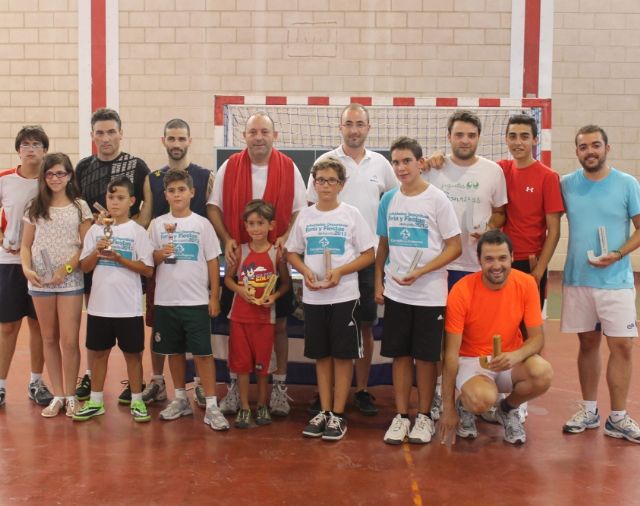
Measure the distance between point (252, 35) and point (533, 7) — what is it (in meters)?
3.64

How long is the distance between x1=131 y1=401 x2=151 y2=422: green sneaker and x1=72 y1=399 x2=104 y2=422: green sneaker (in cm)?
20

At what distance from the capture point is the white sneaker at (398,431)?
3.74 m

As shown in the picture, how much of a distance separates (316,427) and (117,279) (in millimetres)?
1400

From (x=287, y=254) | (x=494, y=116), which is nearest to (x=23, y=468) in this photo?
(x=287, y=254)

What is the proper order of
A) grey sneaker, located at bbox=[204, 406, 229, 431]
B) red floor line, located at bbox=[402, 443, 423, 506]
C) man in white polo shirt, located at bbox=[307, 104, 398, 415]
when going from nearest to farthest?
red floor line, located at bbox=[402, 443, 423, 506], grey sneaker, located at bbox=[204, 406, 229, 431], man in white polo shirt, located at bbox=[307, 104, 398, 415]

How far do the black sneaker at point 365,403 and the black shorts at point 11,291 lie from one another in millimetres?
2145

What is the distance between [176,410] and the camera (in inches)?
164

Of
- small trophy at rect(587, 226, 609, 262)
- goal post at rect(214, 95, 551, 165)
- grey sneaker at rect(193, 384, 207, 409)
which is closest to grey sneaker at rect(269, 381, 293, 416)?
grey sneaker at rect(193, 384, 207, 409)

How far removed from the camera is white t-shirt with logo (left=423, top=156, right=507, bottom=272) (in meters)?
3.99

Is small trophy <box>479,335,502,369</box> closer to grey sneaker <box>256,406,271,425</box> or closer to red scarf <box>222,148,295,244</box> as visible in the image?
grey sneaker <box>256,406,271,425</box>

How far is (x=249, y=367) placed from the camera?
407 centimetres

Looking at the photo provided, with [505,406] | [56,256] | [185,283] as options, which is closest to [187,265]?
[185,283]

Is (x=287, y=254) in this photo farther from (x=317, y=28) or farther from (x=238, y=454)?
(x=317, y=28)

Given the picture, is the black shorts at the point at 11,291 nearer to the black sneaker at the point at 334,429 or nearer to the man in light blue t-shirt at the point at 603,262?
the black sneaker at the point at 334,429
